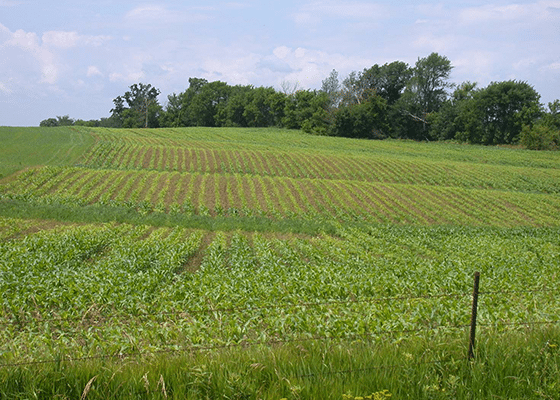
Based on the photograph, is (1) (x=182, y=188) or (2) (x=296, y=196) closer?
(2) (x=296, y=196)

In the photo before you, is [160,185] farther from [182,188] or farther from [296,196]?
[296,196]

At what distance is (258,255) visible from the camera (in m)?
16.3

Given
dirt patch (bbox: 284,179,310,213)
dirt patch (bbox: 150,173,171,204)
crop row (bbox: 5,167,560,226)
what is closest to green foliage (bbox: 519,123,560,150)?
crop row (bbox: 5,167,560,226)

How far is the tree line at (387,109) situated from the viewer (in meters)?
77.8

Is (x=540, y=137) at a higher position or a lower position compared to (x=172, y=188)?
higher

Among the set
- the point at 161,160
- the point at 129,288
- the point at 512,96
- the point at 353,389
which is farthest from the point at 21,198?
the point at 512,96

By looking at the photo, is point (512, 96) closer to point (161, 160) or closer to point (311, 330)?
point (161, 160)

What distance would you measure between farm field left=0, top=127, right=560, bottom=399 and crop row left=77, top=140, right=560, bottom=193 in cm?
28

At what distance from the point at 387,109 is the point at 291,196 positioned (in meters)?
62.6

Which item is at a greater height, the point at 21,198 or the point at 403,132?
the point at 403,132

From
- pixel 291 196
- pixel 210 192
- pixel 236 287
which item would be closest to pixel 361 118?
pixel 291 196

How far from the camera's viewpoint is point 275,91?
10456 cm

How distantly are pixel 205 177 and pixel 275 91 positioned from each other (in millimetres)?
74816

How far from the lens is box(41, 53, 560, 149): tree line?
255 ft
